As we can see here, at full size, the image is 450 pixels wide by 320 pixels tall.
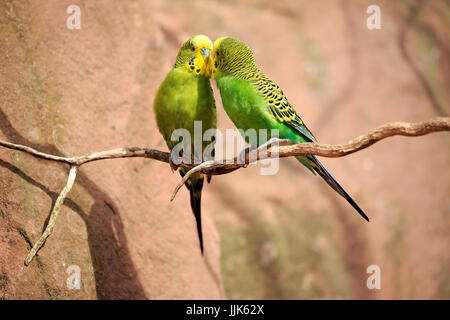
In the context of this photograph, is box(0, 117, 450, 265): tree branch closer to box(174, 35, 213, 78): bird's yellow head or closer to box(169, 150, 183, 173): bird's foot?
box(169, 150, 183, 173): bird's foot

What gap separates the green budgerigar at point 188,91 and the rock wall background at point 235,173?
2.32 feet

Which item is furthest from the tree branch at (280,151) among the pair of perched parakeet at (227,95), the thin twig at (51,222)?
the pair of perched parakeet at (227,95)

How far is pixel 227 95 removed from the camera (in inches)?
102

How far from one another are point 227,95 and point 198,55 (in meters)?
0.33

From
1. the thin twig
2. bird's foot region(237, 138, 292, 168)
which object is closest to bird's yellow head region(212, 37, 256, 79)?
bird's foot region(237, 138, 292, 168)

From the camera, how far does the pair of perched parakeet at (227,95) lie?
101 inches

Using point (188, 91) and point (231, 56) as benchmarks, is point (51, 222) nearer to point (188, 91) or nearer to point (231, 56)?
point (188, 91)

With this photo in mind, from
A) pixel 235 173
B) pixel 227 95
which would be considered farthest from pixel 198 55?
pixel 235 173

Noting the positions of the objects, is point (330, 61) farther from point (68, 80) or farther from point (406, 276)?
point (68, 80)

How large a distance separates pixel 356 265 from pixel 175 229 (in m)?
2.32

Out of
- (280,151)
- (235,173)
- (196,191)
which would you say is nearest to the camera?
(280,151)

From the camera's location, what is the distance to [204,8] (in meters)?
4.80

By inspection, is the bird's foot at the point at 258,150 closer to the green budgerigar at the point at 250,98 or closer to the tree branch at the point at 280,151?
the tree branch at the point at 280,151
